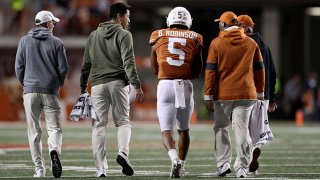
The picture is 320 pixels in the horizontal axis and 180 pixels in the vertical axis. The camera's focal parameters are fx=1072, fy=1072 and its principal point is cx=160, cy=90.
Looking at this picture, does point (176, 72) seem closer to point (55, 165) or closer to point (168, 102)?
point (168, 102)

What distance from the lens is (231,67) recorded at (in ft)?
43.1

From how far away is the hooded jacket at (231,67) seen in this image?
42.9ft

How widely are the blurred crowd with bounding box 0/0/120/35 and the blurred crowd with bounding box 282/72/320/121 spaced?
7.31m

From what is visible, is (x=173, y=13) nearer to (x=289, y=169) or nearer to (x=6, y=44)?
(x=289, y=169)

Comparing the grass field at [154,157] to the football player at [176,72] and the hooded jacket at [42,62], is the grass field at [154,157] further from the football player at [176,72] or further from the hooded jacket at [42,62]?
the hooded jacket at [42,62]

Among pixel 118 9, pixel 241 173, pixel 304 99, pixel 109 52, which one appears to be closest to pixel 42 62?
pixel 109 52

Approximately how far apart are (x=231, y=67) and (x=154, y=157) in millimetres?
4874

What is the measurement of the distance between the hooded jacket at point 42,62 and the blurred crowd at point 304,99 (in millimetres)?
24674

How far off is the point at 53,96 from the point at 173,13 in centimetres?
184

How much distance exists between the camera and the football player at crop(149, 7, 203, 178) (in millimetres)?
13312

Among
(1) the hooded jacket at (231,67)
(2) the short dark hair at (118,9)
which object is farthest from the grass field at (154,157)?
(2) the short dark hair at (118,9)

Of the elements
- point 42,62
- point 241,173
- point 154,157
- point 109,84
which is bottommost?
point 154,157

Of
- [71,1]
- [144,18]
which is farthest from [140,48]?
[71,1]

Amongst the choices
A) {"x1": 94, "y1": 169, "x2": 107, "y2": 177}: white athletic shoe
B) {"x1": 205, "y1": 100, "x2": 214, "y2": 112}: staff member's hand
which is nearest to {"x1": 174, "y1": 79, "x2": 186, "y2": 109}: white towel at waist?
{"x1": 205, "y1": 100, "x2": 214, "y2": 112}: staff member's hand
